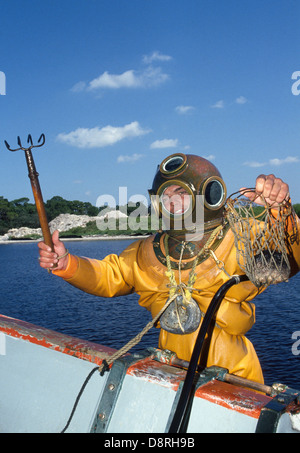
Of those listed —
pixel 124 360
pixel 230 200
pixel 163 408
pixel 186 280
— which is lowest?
pixel 163 408

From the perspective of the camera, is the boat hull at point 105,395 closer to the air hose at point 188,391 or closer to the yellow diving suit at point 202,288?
the air hose at point 188,391

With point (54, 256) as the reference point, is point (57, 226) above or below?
above

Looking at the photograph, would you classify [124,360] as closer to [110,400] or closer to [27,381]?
[110,400]

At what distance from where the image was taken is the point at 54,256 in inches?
130

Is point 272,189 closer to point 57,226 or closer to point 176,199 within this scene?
point 176,199

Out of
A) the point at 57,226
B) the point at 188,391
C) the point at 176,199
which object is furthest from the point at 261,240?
the point at 57,226

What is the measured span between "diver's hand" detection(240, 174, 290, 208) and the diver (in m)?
0.03

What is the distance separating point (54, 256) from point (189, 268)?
1105 millimetres

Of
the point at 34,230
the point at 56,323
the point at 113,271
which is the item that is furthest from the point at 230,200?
the point at 34,230

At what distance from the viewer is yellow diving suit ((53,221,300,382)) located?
323 cm

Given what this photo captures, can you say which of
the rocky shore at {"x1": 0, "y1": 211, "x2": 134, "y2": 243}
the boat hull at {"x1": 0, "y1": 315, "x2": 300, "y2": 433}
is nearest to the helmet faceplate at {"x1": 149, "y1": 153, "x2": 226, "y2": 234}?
the boat hull at {"x1": 0, "y1": 315, "x2": 300, "y2": 433}

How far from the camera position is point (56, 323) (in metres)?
17.4
